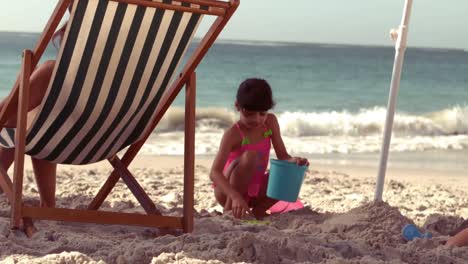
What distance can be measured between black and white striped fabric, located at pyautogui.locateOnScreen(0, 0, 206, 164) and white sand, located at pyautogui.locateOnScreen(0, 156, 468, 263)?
376 mm

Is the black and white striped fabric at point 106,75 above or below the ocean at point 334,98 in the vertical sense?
below

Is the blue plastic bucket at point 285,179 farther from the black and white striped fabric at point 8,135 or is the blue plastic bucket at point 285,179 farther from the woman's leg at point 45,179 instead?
the black and white striped fabric at point 8,135

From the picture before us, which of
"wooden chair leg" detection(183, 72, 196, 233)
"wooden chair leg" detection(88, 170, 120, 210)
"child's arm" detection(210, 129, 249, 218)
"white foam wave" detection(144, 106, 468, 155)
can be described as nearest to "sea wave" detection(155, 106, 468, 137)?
"white foam wave" detection(144, 106, 468, 155)

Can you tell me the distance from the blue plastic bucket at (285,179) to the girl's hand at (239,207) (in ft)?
0.49

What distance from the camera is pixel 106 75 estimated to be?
3.13 meters

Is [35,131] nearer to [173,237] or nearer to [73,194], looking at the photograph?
[173,237]

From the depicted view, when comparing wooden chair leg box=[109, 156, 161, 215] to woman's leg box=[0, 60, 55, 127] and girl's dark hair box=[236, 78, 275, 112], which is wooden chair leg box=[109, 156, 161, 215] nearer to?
woman's leg box=[0, 60, 55, 127]

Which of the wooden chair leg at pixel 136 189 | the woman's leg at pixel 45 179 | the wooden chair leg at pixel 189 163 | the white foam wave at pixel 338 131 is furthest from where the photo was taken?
the white foam wave at pixel 338 131

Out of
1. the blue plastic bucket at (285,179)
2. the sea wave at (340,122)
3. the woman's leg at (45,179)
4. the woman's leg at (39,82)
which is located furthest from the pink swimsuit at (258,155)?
the sea wave at (340,122)

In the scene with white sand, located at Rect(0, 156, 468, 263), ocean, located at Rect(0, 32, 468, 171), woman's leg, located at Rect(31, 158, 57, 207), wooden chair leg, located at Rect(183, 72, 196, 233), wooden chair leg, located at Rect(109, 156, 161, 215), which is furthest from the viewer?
ocean, located at Rect(0, 32, 468, 171)

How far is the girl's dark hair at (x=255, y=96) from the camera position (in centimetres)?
381

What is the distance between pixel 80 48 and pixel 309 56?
24.4 m

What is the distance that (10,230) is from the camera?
3.11 m

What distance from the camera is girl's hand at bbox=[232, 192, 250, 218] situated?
384 centimetres
